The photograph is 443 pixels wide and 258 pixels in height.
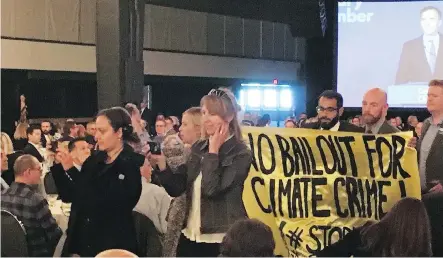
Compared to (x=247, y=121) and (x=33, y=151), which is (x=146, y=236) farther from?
(x=247, y=121)

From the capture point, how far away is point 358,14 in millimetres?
12906

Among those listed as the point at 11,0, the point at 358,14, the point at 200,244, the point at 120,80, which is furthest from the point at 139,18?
the point at 200,244

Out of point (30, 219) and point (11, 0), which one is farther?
point (11, 0)

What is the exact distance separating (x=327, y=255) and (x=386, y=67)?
384 inches

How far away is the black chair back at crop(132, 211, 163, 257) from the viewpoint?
4504 mm

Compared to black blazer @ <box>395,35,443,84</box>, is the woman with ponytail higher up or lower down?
lower down

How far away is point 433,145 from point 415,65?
26.3 ft

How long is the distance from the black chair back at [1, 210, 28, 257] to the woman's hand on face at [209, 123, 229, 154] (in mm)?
1455

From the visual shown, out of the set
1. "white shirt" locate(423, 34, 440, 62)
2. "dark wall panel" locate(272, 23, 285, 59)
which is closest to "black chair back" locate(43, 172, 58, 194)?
"white shirt" locate(423, 34, 440, 62)

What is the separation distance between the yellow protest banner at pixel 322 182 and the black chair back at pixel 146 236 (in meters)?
1.21

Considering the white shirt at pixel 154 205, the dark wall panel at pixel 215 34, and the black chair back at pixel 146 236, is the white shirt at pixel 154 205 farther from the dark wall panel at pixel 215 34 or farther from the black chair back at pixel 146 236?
the dark wall panel at pixel 215 34

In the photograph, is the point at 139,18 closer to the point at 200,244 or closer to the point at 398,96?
the point at 398,96

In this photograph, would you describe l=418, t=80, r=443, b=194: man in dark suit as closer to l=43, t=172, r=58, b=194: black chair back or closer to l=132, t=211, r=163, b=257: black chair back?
l=132, t=211, r=163, b=257: black chair back

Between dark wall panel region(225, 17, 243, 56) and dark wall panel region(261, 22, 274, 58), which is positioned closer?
dark wall panel region(225, 17, 243, 56)
